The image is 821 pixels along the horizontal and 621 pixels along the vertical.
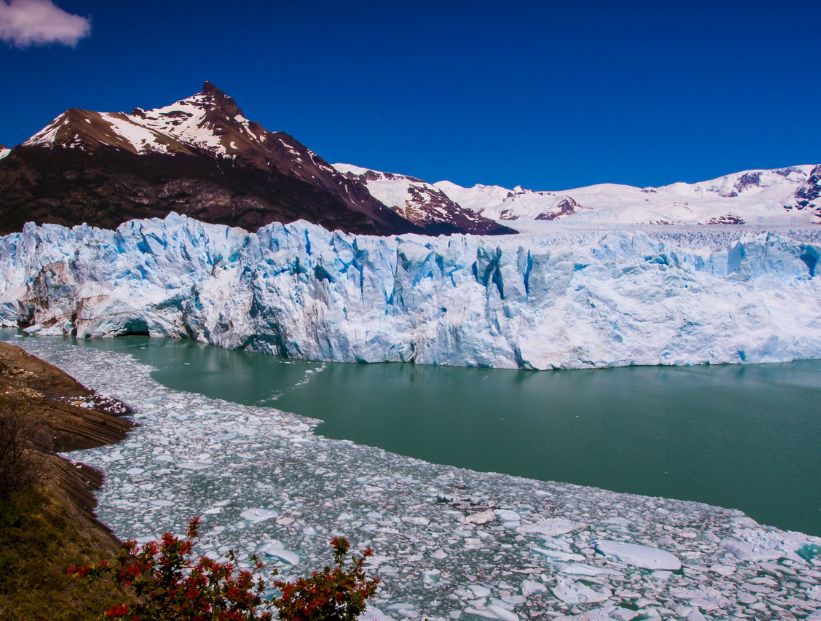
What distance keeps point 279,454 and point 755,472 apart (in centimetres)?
723

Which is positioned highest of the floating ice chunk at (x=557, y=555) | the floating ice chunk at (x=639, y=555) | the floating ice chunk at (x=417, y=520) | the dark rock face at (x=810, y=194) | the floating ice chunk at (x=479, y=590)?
the dark rock face at (x=810, y=194)

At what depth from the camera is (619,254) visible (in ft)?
64.3

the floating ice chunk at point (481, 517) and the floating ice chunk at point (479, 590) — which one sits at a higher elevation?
the floating ice chunk at point (481, 517)

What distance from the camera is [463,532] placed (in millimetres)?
6305

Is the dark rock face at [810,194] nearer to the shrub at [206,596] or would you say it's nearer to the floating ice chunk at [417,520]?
the floating ice chunk at [417,520]

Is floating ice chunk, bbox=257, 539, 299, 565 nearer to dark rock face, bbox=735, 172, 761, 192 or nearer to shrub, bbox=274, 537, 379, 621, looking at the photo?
shrub, bbox=274, 537, 379, 621

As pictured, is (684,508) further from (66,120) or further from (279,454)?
(66,120)

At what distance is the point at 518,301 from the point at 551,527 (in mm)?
12144

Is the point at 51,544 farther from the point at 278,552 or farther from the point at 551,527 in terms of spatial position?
the point at 551,527

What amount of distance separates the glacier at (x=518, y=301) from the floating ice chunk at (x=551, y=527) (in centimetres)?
1102

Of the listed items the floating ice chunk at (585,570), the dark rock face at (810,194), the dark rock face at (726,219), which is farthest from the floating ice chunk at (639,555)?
the dark rock face at (810,194)

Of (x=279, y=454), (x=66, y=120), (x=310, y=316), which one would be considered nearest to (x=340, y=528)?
(x=279, y=454)

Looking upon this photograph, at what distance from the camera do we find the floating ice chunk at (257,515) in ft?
21.1

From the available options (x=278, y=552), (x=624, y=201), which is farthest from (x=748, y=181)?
(x=278, y=552)
